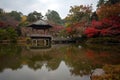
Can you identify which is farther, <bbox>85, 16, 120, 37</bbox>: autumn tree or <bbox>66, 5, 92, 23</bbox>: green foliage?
<bbox>66, 5, 92, 23</bbox>: green foliage

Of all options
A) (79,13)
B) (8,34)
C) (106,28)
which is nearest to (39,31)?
(8,34)

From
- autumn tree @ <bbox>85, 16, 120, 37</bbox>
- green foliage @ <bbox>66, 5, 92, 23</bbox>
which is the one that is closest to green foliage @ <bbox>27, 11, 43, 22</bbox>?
green foliage @ <bbox>66, 5, 92, 23</bbox>

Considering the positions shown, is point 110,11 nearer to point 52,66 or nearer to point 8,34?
point 8,34

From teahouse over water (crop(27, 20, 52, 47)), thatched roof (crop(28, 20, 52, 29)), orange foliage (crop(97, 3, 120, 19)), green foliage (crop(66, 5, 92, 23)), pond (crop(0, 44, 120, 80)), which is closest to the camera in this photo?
pond (crop(0, 44, 120, 80))

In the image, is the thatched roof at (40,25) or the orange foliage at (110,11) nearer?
the orange foliage at (110,11)

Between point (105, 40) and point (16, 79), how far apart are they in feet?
105

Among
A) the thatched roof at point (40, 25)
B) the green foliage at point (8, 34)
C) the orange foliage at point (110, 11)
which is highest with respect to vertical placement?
the orange foliage at point (110, 11)

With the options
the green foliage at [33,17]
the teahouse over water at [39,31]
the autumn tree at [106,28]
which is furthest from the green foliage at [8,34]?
the green foliage at [33,17]

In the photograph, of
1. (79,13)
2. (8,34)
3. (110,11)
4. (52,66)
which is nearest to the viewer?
(52,66)

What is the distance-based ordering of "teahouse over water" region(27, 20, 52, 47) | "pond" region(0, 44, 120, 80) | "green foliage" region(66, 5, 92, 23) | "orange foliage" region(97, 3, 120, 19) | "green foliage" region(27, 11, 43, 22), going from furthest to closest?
"green foliage" region(27, 11, 43, 22)
"green foliage" region(66, 5, 92, 23)
"teahouse over water" region(27, 20, 52, 47)
"orange foliage" region(97, 3, 120, 19)
"pond" region(0, 44, 120, 80)

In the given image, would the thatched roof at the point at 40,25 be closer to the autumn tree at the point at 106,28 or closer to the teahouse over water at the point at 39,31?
the teahouse over water at the point at 39,31

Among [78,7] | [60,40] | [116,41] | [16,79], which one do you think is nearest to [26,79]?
[16,79]

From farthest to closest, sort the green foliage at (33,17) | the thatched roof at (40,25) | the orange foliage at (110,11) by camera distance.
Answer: the green foliage at (33,17) → the thatched roof at (40,25) → the orange foliage at (110,11)

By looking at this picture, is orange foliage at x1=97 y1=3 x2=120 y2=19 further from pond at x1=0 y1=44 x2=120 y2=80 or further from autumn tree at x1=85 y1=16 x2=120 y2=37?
pond at x1=0 y1=44 x2=120 y2=80
